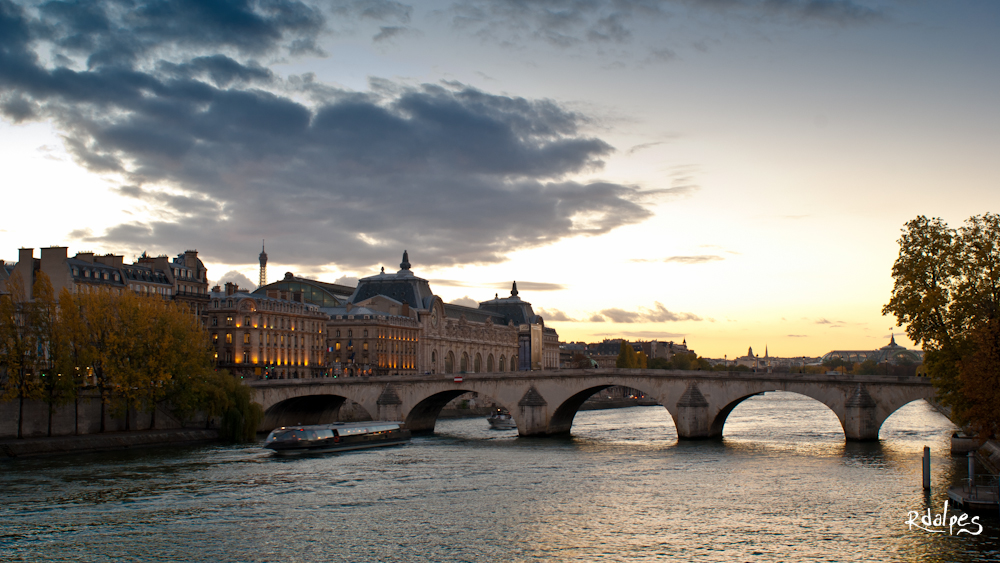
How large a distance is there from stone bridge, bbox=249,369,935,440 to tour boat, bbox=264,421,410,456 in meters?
10.6

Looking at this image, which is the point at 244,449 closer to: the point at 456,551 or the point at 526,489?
the point at 526,489

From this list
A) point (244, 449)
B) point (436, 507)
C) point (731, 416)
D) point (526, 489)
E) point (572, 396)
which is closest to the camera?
point (436, 507)

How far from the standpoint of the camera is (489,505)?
49.8 meters

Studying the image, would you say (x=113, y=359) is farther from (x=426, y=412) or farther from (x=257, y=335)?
(x=257, y=335)

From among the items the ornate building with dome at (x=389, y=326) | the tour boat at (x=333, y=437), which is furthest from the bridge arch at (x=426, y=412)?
the ornate building with dome at (x=389, y=326)

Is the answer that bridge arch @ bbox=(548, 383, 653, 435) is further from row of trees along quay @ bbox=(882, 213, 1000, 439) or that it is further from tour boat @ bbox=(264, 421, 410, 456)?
row of trees along quay @ bbox=(882, 213, 1000, 439)

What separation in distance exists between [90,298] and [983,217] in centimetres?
6302

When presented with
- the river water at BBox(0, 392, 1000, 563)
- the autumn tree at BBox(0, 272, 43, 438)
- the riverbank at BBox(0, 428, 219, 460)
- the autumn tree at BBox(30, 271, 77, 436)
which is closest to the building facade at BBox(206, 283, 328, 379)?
the riverbank at BBox(0, 428, 219, 460)

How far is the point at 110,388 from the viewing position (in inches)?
3076

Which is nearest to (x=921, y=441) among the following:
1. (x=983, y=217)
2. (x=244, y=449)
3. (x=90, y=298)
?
(x=983, y=217)

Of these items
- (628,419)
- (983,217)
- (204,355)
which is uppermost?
(983,217)

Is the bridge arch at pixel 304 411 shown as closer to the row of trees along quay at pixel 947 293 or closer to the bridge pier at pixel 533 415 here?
the bridge pier at pixel 533 415

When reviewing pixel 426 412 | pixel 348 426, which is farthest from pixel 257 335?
pixel 348 426

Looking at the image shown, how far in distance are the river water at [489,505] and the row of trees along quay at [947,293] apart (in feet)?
19.3
